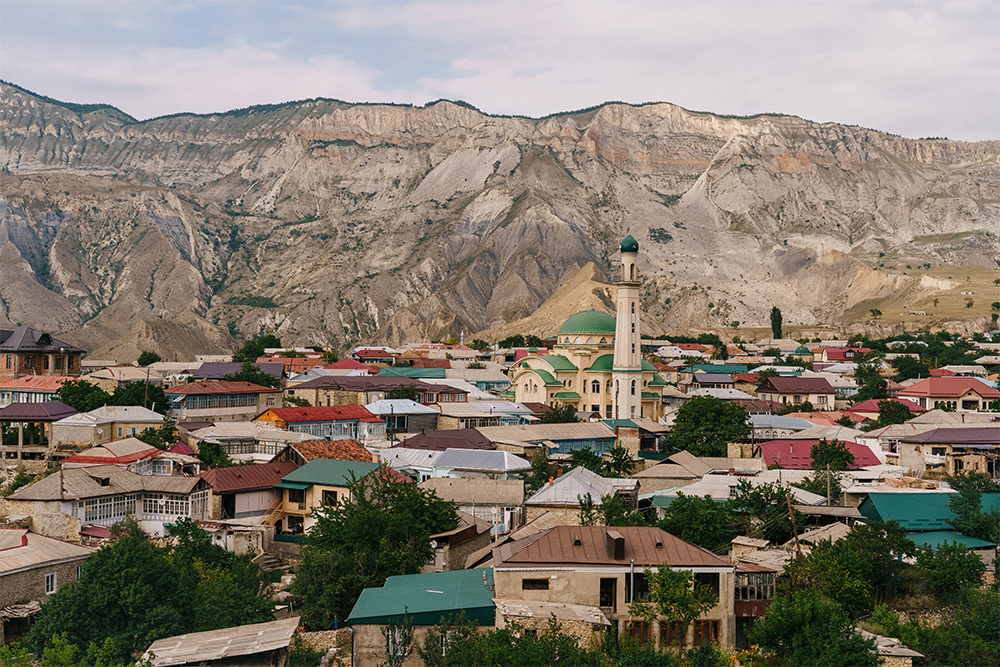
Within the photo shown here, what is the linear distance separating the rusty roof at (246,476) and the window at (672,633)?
22.7 m

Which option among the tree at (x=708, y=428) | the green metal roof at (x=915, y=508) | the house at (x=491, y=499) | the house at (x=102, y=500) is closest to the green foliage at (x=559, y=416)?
the tree at (x=708, y=428)

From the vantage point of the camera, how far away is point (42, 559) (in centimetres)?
3300

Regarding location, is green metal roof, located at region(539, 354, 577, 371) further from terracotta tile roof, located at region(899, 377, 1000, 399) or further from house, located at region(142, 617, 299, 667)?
house, located at region(142, 617, 299, 667)

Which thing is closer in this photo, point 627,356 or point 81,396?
point 81,396

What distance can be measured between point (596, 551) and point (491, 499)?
14.6 metres

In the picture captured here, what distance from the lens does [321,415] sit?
204 ft

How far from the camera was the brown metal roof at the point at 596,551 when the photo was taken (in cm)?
2648

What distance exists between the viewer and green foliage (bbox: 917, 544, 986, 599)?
1171 inches

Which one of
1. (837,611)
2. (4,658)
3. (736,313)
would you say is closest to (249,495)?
(4,658)

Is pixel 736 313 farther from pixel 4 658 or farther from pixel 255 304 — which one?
pixel 4 658

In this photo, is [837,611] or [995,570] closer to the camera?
[837,611]

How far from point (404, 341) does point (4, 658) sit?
150660 millimetres

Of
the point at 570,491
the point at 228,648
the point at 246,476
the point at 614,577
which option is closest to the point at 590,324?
the point at 246,476

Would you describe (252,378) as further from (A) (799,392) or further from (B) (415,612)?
(B) (415,612)
